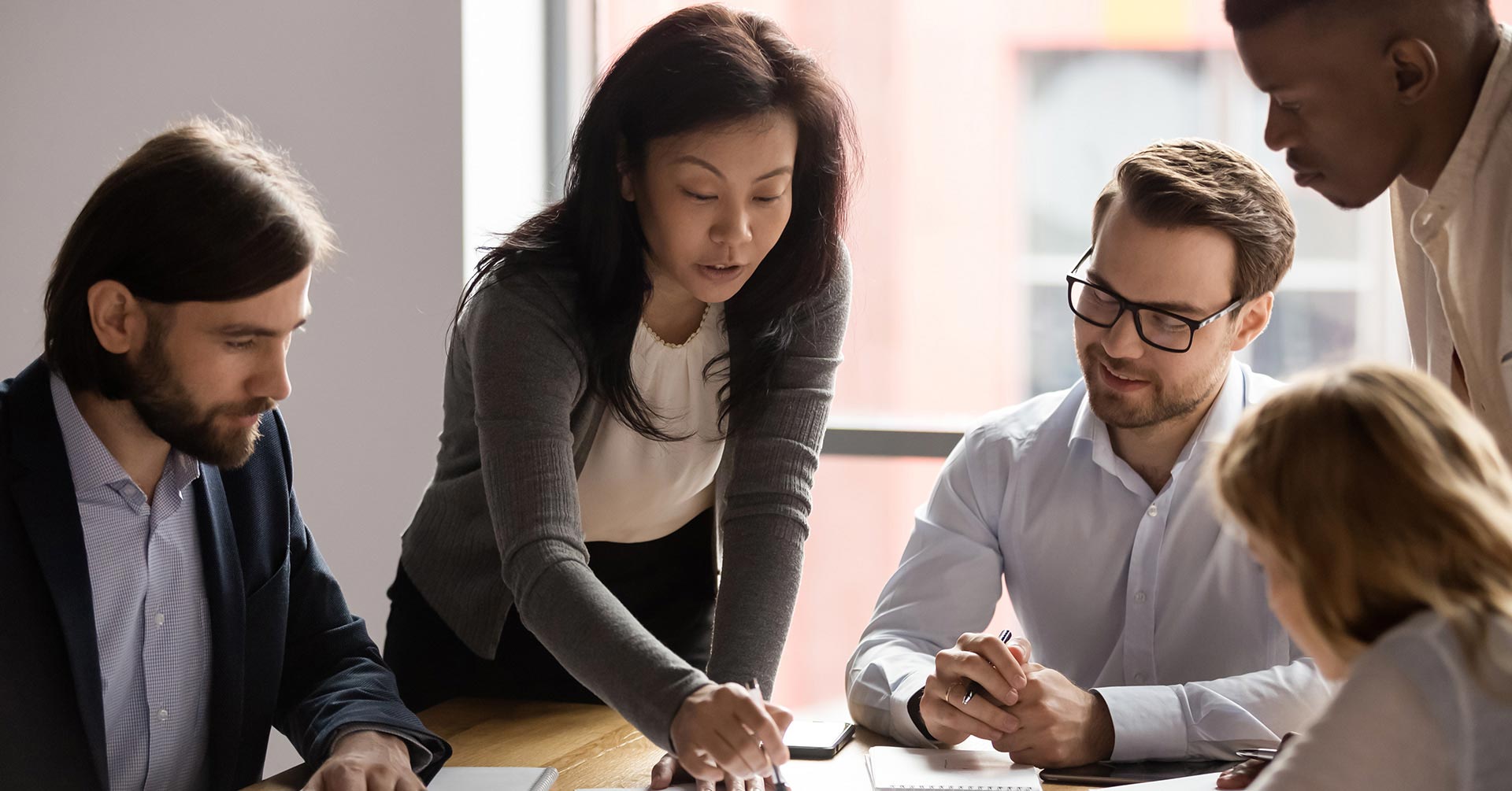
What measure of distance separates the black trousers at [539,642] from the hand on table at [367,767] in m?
0.34

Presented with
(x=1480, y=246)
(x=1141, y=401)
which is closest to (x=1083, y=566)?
(x=1141, y=401)

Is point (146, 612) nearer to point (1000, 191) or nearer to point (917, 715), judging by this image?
point (917, 715)

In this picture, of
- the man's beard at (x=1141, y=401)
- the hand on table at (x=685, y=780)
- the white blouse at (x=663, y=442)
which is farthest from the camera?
the man's beard at (x=1141, y=401)

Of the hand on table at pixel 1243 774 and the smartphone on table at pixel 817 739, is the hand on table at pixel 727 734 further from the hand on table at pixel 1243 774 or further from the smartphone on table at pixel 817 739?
the hand on table at pixel 1243 774

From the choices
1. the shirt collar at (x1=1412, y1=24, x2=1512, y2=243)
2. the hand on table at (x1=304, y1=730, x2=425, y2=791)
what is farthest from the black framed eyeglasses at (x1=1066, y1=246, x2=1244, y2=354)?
the hand on table at (x1=304, y1=730, x2=425, y2=791)

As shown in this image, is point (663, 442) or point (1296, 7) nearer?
point (1296, 7)

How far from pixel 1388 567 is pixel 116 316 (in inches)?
50.5

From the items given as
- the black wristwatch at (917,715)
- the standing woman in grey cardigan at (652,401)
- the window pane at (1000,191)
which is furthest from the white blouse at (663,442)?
the window pane at (1000,191)

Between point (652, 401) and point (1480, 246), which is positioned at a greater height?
point (1480, 246)

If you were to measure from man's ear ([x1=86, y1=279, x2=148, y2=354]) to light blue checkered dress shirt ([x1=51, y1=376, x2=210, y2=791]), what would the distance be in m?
0.10

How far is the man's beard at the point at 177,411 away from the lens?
1.48 meters

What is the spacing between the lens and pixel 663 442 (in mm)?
1780

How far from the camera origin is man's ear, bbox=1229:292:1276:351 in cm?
192

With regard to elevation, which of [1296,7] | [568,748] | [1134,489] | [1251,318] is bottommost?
[568,748]
